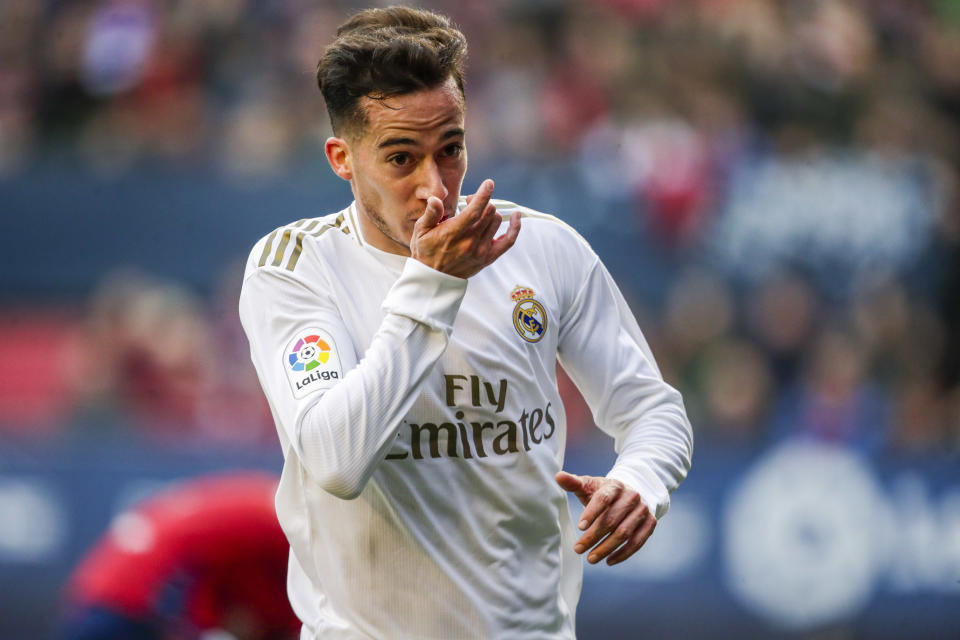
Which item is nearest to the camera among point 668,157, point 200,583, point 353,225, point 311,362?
point 311,362

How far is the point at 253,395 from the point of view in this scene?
8.03 metres

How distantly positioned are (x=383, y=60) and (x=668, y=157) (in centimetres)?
587

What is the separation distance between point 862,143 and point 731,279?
150 cm

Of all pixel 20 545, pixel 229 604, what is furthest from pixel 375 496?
pixel 20 545

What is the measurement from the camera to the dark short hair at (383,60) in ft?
9.61

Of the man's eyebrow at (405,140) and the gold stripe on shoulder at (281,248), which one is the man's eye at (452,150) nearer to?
the man's eyebrow at (405,140)

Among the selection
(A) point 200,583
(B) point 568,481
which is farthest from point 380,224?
(A) point 200,583

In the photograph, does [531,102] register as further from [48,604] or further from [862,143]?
[48,604]

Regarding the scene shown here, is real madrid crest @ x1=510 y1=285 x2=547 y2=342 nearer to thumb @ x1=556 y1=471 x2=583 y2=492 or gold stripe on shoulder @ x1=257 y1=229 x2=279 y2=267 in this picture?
thumb @ x1=556 y1=471 x2=583 y2=492

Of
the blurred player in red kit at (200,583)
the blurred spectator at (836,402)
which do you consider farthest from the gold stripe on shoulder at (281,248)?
the blurred spectator at (836,402)

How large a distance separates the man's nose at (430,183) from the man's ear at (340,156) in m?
0.25

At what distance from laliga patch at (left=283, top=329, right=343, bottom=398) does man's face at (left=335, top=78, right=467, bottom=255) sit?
328 mm

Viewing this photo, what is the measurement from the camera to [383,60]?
2.93 meters

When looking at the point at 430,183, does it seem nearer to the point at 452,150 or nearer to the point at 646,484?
the point at 452,150
